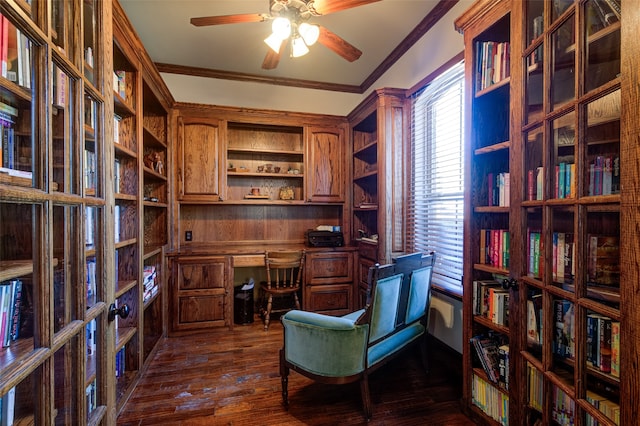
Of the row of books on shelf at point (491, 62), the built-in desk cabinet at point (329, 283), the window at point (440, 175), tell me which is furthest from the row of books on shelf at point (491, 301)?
the built-in desk cabinet at point (329, 283)

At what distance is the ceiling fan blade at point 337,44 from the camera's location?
6.68 feet

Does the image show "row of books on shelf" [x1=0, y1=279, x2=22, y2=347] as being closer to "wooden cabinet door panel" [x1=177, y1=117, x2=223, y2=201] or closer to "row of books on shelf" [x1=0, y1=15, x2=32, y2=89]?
"row of books on shelf" [x1=0, y1=15, x2=32, y2=89]

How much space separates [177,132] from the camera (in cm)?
317

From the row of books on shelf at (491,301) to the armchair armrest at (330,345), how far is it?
69 centimetres

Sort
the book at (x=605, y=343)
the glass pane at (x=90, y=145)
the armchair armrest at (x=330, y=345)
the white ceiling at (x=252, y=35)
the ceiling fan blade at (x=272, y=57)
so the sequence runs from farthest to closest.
→ the white ceiling at (x=252, y=35)
the ceiling fan blade at (x=272, y=57)
the armchair armrest at (x=330, y=345)
the book at (x=605, y=343)
the glass pane at (x=90, y=145)

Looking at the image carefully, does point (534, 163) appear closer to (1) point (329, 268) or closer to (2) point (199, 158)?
(1) point (329, 268)

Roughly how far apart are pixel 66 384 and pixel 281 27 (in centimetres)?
201

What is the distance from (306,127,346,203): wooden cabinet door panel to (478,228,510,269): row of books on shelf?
6.87 ft

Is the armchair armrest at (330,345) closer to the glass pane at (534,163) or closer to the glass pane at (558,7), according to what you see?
the glass pane at (534,163)

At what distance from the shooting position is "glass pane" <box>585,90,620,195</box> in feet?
3.04

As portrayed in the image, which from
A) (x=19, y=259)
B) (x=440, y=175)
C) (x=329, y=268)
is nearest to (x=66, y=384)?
(x=19, y=259)

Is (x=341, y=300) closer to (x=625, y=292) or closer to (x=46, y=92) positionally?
(x=625, y=292)

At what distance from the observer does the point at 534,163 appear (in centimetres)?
134

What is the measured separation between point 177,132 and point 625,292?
358cm
